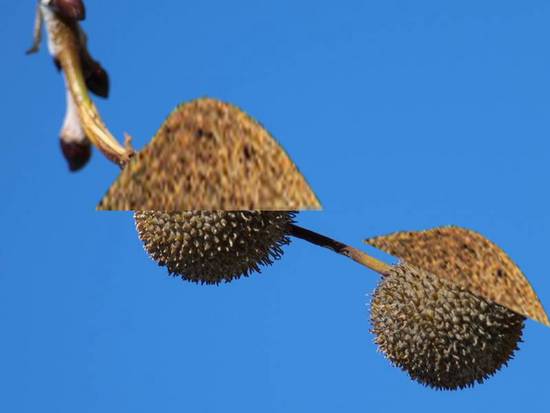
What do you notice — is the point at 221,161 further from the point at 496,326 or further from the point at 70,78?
the point at 496,326

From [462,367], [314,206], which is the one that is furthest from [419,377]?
[314,206]

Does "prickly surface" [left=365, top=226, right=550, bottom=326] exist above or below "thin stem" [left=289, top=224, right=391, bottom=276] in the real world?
below

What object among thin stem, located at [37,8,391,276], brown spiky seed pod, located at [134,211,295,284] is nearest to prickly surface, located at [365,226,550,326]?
brown spiky seed pod, located at [134,211,295,284]

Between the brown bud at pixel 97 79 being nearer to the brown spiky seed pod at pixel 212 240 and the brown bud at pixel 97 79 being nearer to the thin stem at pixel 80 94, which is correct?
the thin stem at pixel 80 94

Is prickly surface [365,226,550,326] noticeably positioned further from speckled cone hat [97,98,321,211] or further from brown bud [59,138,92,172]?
brown bud [59,138,92,172]

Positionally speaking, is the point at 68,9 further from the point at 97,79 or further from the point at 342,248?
the point at 342,248

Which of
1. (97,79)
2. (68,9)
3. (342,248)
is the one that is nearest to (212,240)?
(342,248)

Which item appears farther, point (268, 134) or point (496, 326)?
point (496, 326)
